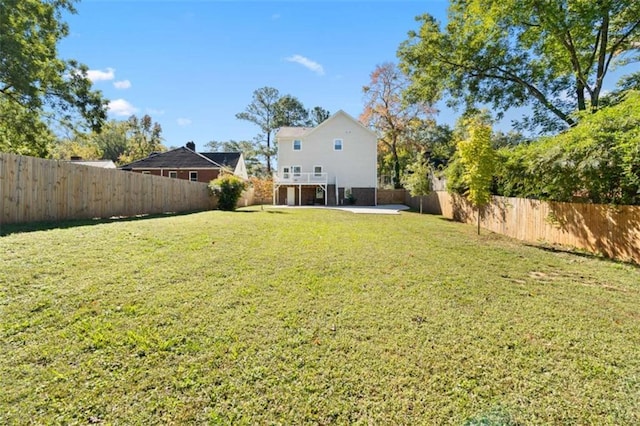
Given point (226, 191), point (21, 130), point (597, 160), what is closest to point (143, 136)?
point (21, 130)

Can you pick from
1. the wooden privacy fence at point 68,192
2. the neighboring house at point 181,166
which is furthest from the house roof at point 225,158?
the wooden privacy fence at point 68,192

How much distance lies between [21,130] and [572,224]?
72.7 feet

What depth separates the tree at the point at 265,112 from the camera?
4256 cm

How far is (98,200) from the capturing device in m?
9.48

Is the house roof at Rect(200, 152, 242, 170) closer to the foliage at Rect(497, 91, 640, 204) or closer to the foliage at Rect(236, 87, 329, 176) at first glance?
the foliage at Rect(236, 87, 329, 176)

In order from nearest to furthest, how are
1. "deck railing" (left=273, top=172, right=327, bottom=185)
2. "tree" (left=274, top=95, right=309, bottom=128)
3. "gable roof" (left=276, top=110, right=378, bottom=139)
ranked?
1. "deck railing" (left=273, top=172, right=327, bottom=185)
2. "gable roof" (left=276, top=110, right=378, bottom=139)
3. "tree" (left=274, top=95, right=309, bottom=128)

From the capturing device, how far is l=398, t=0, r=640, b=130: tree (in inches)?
519

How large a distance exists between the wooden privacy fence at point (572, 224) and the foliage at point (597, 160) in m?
0.36

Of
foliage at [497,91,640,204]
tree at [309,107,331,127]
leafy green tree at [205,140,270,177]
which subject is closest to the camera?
foliage at [497,91,640,204]

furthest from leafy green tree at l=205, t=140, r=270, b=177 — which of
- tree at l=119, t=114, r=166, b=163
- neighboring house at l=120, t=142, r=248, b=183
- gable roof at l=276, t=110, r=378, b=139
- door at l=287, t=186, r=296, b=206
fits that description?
door at l=287, t=186, r=296, b=206

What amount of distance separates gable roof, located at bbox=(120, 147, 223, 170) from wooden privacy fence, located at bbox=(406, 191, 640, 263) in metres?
24.5

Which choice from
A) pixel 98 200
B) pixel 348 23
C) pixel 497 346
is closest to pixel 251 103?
pixel 348 23

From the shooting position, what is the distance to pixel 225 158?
32500 mm

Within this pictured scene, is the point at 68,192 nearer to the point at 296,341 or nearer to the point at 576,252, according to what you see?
the point at 296,341
